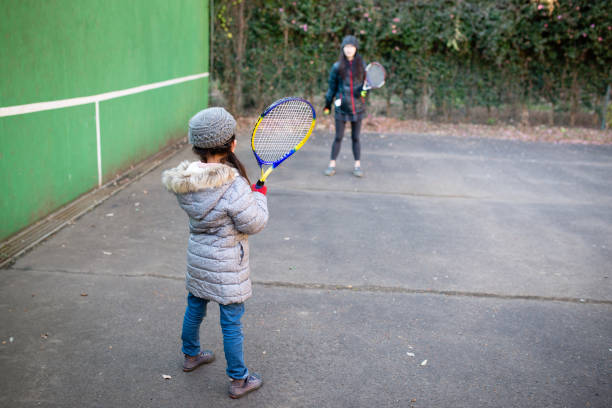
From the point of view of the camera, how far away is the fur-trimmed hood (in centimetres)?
284

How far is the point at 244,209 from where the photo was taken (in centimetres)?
291

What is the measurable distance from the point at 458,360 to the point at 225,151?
76.6 inches

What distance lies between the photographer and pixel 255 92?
1377cm

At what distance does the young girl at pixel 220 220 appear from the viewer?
114 inches

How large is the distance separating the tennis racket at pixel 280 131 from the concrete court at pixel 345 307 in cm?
122

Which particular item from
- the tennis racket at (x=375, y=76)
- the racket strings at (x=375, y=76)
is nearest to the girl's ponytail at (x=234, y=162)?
the tennis racket at (x=375, y=76)

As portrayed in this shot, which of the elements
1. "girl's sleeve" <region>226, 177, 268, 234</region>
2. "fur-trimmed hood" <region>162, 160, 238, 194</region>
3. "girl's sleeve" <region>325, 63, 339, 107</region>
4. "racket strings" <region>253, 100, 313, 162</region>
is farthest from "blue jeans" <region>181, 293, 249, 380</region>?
"girl's sleeve" <region>325, 63, 339, 107</region>

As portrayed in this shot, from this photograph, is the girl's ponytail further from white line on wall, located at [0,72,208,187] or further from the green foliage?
the green foliage

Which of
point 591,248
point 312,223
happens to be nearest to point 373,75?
point 312,223

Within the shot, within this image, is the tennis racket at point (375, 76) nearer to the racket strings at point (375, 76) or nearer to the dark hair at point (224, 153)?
the racket strings at point (375, 76)

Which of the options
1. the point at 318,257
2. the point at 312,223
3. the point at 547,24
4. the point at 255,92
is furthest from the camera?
the point at 255,92

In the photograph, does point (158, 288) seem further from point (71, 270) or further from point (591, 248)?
point (591, 248)

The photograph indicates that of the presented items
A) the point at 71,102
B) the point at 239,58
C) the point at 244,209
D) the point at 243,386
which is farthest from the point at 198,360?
the point at 239,58

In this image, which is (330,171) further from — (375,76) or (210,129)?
(210,129)
